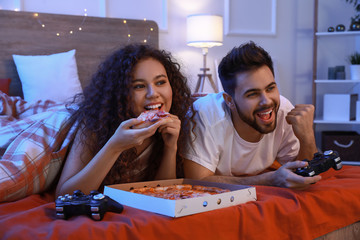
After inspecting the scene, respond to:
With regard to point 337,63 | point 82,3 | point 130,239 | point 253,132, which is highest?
point 82,3

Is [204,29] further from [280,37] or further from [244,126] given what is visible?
[244,126]

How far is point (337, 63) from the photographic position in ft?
14.4

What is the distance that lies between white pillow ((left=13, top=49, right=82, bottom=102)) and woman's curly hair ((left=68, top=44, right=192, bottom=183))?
47.3 inches

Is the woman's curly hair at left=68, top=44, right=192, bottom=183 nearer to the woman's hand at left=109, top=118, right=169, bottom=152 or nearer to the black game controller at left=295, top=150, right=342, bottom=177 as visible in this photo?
the woman's hand at left=109, top=118, right=169, bottom=152

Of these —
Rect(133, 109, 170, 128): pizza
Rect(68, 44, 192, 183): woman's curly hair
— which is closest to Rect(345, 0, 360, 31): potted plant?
Rect(68, 44, 192, 183): woman's curly hair

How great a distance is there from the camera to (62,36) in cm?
324

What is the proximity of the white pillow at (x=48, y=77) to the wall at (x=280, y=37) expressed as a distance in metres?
1.13

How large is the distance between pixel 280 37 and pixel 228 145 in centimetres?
305

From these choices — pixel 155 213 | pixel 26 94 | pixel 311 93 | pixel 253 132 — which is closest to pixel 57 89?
pixel 26 94

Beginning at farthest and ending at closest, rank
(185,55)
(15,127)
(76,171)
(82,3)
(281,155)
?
(185,55)
(82,3)
(281,155)
(15,127)
(76,171)

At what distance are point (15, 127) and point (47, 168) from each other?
31 cm

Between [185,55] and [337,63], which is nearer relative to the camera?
[185,55]

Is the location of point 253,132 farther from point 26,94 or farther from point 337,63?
point 337,63

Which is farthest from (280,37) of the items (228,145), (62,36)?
(228,145)
